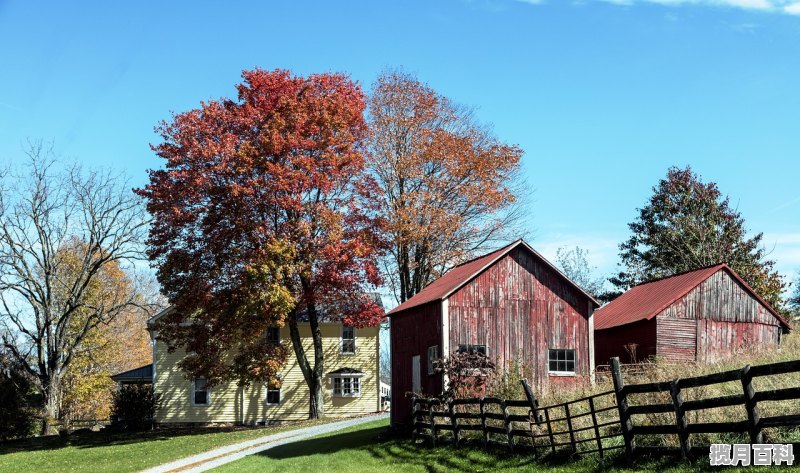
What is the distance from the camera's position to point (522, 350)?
1149 inches

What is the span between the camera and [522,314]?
2942 centimetres

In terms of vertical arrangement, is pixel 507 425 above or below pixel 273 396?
above

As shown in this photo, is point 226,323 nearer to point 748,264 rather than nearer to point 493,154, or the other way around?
point 493,154


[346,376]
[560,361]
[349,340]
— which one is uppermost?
[349,340]

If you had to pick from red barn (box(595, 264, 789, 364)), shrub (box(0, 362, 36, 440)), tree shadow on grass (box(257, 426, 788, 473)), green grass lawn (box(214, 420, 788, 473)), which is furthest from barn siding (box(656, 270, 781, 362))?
shrub (box(0, 362, 36, 440))

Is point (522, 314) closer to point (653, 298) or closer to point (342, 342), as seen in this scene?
point (653, 298)

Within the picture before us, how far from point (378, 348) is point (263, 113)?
16.2 metres

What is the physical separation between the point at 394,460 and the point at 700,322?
18083mm

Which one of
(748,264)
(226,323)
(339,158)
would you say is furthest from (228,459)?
(748,264)

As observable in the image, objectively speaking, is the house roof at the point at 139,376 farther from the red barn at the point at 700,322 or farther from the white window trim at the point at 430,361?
the red barn at the point at 700,322

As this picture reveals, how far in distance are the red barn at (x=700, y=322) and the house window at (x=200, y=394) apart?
23026 millimetres

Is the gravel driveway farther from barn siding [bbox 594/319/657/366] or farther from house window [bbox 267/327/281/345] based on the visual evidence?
barn siding [bbox 594/319/657/366]

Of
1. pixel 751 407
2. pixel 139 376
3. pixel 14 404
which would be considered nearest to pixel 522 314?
pixel 751 407

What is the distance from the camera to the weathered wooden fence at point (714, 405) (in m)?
11.9
